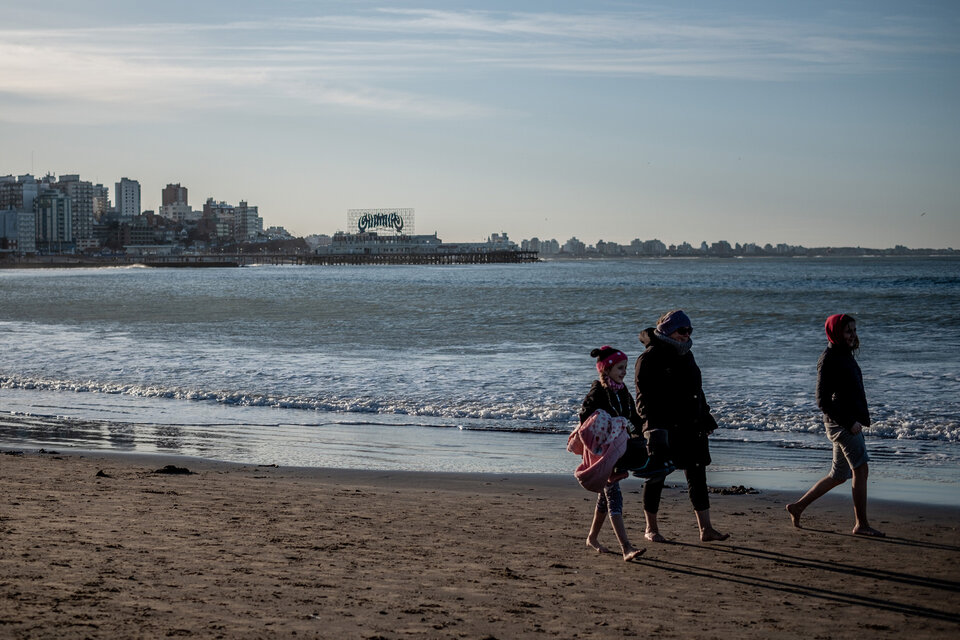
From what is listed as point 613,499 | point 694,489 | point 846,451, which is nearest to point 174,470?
point 613,499

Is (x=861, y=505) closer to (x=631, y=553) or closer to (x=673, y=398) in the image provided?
(x=673, y=398)

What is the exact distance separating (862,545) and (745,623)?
2238 mm

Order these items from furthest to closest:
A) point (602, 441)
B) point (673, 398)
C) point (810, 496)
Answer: point (810, 496) < point (673, 398) < point (602, 441)

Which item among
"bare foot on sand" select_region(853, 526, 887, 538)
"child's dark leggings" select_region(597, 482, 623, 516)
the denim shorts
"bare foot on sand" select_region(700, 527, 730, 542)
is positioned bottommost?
"bare foot on sand" select_region(853, 526, 887, 538)

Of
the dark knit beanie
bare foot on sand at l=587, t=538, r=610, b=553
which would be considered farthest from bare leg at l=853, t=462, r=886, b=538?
bare foot on sand at l=587, t=538, r=610, b=553

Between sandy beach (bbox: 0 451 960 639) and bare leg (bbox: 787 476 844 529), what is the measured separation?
0.12 m

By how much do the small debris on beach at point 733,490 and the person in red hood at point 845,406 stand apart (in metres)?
1.54

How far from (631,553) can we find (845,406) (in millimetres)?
2020

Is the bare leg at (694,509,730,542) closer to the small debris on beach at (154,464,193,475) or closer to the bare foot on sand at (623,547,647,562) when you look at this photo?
the bare foot on sand at (623,547,647,562)

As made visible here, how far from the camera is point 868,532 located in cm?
718

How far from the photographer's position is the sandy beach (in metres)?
4.94

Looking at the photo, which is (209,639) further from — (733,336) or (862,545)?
(733,336)

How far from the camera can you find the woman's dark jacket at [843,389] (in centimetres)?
706

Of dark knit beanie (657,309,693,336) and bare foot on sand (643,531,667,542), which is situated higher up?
dark knit beanie (657,309,693,336)
